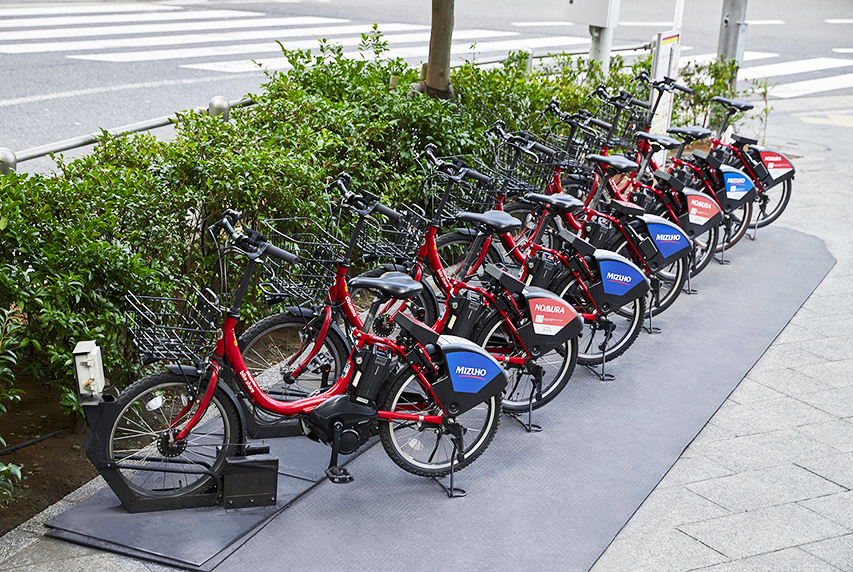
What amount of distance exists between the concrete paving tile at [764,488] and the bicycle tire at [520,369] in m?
0.94

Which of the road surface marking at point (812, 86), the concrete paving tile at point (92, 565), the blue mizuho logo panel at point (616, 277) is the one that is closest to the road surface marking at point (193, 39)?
the road surface marking at point (812, 86)

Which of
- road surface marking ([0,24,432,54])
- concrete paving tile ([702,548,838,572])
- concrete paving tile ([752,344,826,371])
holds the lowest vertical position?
concrete paving tile ([702,548,838,572])

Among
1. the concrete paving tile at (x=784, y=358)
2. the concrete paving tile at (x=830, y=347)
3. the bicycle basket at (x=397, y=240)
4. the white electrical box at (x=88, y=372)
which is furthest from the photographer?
the concrete paving tile at (x=830, y=347)

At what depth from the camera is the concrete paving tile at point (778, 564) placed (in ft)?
12.1

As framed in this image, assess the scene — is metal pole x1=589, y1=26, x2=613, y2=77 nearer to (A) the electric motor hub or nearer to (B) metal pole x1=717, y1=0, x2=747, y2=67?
(B) metal pole x1=717, y1=0, x2=747, y2=67

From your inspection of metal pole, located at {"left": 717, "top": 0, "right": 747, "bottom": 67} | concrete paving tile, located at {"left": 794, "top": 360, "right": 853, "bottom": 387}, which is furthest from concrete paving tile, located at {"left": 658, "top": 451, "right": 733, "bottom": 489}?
metal pole, located at {"left": 717, "top": 0, "right": 747, "bottom": 67}

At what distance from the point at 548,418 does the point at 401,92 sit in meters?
3.17

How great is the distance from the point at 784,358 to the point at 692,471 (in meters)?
1.75

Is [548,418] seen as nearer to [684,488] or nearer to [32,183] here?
[684,488]

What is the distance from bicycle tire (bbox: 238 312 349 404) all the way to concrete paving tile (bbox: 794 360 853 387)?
3.08m

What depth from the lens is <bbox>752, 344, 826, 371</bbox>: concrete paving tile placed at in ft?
18.5

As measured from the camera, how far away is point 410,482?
Result: 4.23 metres

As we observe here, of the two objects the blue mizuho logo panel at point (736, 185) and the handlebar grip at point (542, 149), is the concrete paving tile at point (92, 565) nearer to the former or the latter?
the handlebar grip at point (542, 149)

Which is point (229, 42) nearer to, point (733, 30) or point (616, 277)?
point (733, 30)
